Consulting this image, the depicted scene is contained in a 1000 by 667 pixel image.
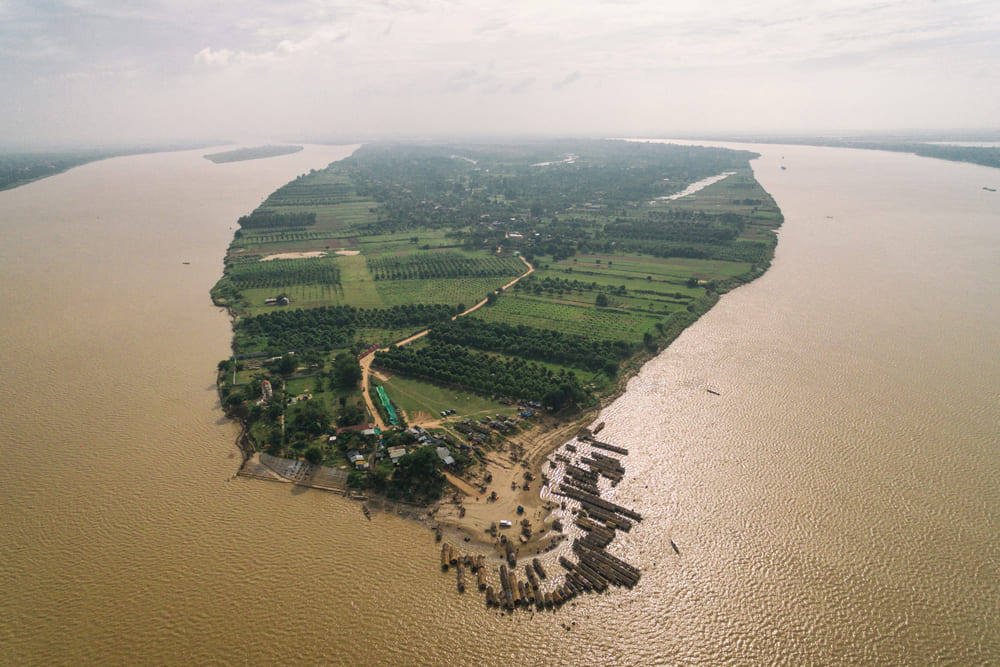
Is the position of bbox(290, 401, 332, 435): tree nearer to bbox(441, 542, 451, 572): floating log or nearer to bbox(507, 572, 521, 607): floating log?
bbox(441, 542, 451, 572): floating log

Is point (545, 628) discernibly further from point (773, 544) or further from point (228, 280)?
point (228, 280)

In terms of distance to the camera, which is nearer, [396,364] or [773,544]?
[773,544]

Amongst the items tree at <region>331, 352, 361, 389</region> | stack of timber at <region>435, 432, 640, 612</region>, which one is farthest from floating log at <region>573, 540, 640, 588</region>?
tree at <region>331, 352, 361, 389</region>

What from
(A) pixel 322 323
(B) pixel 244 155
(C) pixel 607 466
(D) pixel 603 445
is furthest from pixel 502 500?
(B) pixel 244 155

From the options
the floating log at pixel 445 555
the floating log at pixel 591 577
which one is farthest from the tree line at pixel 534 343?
the floating log at pixel 445 555

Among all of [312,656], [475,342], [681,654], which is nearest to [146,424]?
[312,656]

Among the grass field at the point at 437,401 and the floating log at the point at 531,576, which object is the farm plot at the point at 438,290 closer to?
the grass field at the point at 437,401
